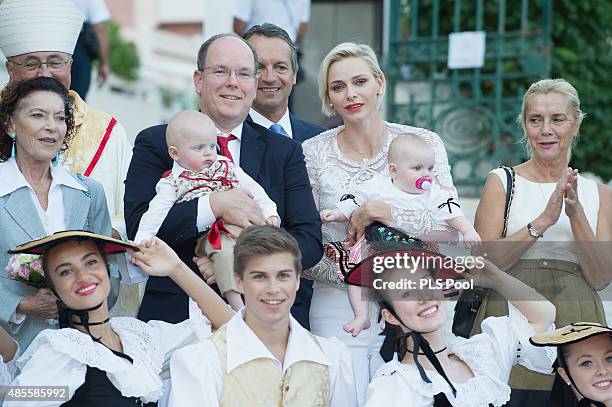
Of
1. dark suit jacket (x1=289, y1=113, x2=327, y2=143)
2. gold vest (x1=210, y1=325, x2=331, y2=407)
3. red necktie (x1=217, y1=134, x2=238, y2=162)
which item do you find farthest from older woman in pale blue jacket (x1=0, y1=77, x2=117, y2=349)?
dark suit jacket (x1=289, y1=113, x2=327, y2=143)

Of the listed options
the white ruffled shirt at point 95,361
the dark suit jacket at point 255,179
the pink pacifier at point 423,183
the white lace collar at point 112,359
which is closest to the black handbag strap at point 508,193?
the pink pacifier at point 423,183

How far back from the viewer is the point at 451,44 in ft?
28.0

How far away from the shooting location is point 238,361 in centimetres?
361

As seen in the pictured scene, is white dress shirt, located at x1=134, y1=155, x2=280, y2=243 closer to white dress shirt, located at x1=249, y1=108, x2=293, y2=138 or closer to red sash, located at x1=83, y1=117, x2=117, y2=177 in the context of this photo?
red sash, located at x1=83, y1=117, x2=117, y2=177

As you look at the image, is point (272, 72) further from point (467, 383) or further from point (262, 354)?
point (467, 383)

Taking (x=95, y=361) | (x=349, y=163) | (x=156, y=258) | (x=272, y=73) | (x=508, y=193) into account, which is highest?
(x=272, y=73)

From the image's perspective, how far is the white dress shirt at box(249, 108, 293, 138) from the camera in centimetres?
504

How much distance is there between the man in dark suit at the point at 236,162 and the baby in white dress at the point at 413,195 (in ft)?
0.69

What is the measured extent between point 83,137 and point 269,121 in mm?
859

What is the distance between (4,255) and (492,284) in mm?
1812

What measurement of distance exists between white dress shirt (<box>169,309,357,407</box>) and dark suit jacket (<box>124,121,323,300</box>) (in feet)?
1.28

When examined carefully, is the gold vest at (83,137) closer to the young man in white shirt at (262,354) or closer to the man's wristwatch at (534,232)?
the young man in white shirt at (262,354)

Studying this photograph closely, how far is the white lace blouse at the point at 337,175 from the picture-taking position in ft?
14.6

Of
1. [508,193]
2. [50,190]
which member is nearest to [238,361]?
[50,190]
